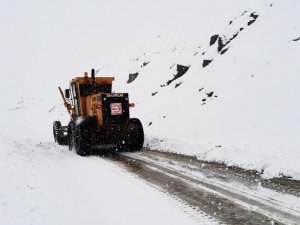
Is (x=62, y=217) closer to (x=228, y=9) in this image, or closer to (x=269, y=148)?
(x=269, y=148)

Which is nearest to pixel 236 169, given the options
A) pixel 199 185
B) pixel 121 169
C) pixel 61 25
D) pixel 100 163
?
pixel 199 185

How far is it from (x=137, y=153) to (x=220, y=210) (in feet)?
22.6

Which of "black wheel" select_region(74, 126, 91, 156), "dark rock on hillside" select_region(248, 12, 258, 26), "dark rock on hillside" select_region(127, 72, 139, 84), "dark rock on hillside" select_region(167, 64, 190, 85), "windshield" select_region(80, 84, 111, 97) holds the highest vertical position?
"dark rock on hillside" select_region(248, 12, 258, 26)

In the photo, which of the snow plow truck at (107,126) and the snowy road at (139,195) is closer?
the snowy road at (139,195)

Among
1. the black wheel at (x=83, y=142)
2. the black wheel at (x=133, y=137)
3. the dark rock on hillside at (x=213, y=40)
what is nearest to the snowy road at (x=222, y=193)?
the black wheel at (x=83, y=142)

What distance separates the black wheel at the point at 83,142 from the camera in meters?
12.5

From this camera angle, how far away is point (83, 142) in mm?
12562

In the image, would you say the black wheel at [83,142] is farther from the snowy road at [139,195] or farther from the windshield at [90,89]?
the snowy road at [139,195]

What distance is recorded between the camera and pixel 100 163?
1079cm

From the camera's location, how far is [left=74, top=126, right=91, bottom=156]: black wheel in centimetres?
1255

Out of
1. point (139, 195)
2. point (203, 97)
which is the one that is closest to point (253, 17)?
point (203, 97)

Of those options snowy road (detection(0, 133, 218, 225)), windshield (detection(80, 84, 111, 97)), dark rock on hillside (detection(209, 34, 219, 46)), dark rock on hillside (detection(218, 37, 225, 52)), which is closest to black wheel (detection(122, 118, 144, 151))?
windshield (detection(80, 84, 111, 97))

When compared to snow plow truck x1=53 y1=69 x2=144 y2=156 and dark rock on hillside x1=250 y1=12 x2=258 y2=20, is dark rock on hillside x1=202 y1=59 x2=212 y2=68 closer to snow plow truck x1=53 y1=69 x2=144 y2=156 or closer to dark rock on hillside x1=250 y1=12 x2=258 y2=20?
dark rock on hillside x1=250 y1=12 x2=258 y2=20

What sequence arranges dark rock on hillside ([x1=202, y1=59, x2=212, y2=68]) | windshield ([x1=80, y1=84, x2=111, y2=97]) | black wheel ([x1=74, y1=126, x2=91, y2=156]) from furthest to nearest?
1. dark rock on hillside ([x1=202, y1=59, x2=212, y2=68])
2. windshield ([x1=80, y1=84, x2=111, y2=97])
3. black wheel ([x1=74, y1=126, x2=91, y2=156])
